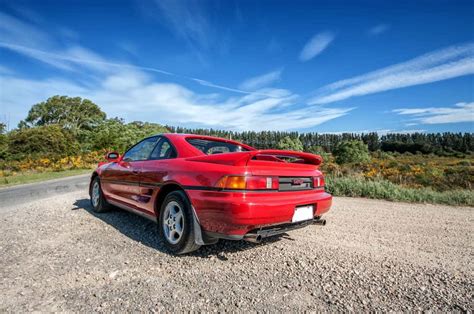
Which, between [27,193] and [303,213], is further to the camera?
[27,193]

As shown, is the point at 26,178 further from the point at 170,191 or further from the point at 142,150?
the point at 170,191

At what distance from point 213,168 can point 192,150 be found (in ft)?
2.13

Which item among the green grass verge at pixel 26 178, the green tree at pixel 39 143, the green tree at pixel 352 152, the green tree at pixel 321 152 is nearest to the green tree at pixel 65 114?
the green tree at pixel 39 143

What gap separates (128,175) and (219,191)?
2040mm

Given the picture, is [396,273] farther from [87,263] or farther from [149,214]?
[87,263]

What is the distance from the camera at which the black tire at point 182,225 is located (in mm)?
2617

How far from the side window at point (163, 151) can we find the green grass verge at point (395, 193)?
5.69 m

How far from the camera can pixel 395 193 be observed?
6.67 meters

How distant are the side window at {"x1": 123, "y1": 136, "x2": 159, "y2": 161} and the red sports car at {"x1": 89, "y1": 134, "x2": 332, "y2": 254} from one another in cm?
3

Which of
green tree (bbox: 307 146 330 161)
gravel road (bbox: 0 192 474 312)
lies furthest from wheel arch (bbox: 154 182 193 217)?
green tree (bbox: 307 146 330 161)

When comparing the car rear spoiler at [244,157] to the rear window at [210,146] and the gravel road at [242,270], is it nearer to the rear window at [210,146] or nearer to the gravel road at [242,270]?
the rear window at [210,146]

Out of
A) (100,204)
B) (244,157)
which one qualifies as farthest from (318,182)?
(100,204)

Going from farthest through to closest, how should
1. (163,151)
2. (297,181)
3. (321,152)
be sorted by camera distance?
(321,152) < (163,151) < (297,181)

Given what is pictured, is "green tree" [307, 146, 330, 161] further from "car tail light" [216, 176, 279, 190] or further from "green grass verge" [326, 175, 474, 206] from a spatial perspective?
"car tail light" [216, 176, 279, 190]
